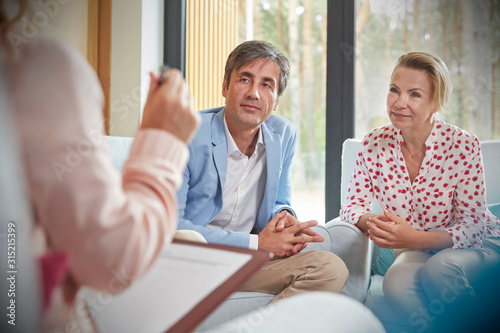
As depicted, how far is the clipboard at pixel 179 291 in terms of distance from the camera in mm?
378

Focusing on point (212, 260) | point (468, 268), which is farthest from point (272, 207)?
point (212, 260)

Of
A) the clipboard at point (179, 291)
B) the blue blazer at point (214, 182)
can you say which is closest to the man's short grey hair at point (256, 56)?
the blue blazer at point (214, 182)

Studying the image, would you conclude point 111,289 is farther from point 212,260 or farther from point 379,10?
point 379,10

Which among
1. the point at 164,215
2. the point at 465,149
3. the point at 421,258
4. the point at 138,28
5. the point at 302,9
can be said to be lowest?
the point at 421,258

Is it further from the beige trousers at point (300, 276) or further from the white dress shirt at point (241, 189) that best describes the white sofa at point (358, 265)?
the white dress shirt at point (241, 189)

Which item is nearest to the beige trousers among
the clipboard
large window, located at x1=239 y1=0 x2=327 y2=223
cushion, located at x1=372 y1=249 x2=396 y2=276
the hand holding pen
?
cushion, located at x1=372 y1=249 x2=396 y2=276

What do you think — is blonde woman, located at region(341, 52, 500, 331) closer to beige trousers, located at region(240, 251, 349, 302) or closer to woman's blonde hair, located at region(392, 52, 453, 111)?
woman's blonde hair, located at region(392, 52, 453, 111)

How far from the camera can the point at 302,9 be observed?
238cm

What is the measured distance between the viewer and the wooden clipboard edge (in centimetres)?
37

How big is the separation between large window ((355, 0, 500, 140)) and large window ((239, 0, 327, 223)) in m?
0.33

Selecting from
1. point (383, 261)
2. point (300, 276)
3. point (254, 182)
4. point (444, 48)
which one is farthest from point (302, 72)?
point (300, 276)

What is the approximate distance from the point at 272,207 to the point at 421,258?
51cm

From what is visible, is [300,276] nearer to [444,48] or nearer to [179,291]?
[179,291]

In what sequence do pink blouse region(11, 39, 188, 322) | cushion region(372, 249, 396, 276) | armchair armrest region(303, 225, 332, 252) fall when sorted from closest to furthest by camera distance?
pink blouse region(11, 39, 188, 322)
armchair armrest region(303, 225, 332, 252)
cushion region(372, 249, 396, 276)
